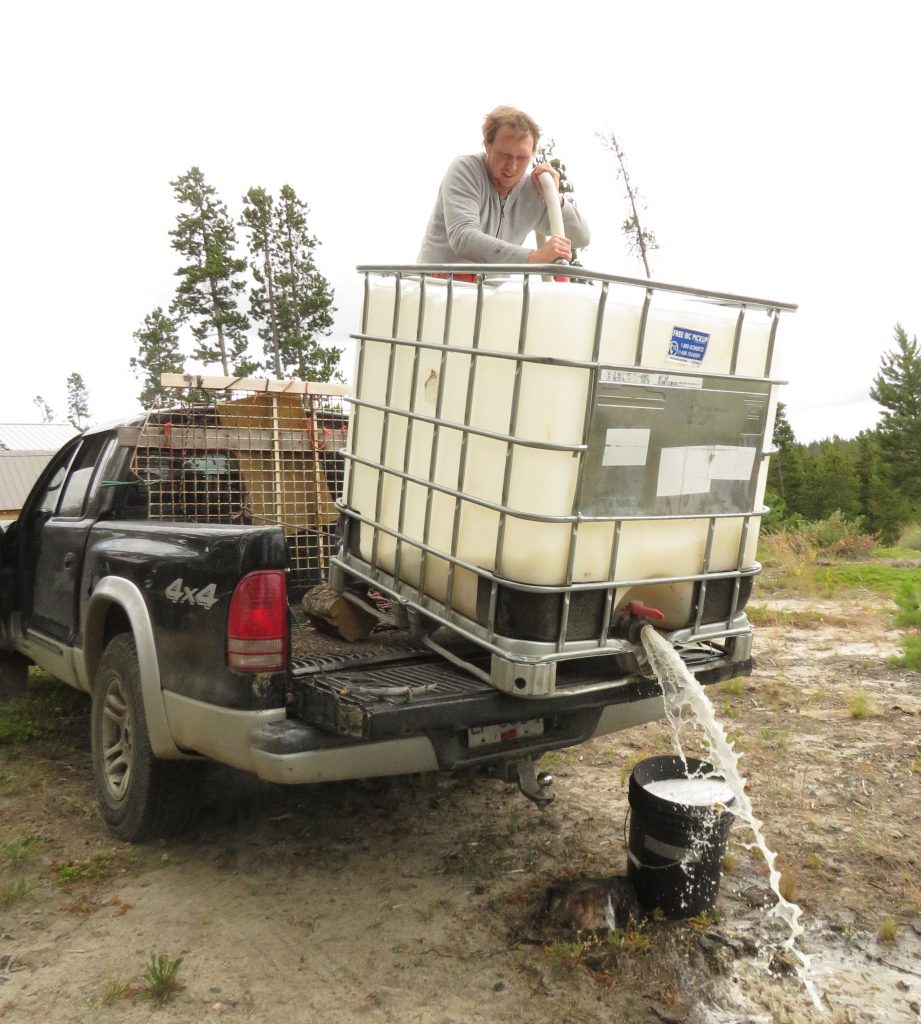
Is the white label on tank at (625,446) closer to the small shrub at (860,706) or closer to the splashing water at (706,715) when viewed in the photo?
the splashing water at (706,715)

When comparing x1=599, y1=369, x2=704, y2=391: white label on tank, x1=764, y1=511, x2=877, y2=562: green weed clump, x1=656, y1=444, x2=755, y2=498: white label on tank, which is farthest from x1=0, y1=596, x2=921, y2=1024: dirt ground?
x1=764, y1=511, x2=877, y2=562: green weed clump

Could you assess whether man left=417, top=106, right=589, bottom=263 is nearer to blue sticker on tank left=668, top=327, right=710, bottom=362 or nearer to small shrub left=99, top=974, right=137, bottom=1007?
blue sticker on tank left=668, top=327, right=710, bottom=362

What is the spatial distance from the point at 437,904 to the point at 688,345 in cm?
220

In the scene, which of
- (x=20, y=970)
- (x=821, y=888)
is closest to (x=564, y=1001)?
(x=821, y=888)

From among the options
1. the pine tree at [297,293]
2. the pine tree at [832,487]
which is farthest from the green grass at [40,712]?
the pine tree at [832,487]

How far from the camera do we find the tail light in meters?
2.99

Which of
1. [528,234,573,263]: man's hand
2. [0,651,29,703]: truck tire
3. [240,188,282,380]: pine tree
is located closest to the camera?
[528,234,573,263]: man's hand

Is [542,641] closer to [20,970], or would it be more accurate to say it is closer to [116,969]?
[116,969]

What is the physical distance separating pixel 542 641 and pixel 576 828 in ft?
4.91

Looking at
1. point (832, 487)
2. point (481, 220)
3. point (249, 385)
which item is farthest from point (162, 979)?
point (832, 487)

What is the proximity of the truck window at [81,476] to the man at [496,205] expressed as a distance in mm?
1984

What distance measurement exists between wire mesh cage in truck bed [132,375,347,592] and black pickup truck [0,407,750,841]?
2 cm

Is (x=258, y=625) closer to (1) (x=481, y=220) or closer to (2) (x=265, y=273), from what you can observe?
(1) (x=481, y=220)

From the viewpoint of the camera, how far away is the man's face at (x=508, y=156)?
3613 millimetres
